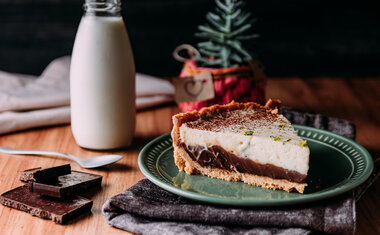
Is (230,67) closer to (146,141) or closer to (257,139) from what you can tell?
(146,141)

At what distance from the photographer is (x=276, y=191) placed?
121 cm

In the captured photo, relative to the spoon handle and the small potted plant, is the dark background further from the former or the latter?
the spoon handle

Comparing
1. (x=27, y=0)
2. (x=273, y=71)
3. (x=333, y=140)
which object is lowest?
(x=273, y=71)

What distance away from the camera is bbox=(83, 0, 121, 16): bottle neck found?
56.4 inches

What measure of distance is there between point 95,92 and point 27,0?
55.1 inches

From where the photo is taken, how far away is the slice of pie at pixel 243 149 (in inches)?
47.6

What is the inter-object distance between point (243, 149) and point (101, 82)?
49 centimetres

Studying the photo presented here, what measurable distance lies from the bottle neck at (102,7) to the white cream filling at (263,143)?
426 millimetres

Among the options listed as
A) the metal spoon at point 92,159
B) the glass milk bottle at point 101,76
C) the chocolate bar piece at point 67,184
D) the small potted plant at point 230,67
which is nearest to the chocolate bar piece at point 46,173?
the chocolate bar piece at point 67,184

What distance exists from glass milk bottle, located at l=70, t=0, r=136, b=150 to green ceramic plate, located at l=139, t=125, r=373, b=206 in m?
0.17

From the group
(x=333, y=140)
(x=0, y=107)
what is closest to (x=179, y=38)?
(x=0, y=107)

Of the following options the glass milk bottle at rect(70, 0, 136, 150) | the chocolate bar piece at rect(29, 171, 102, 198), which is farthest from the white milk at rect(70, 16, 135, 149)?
the chocolate bar piece at rect(29, 171, 102, 198)

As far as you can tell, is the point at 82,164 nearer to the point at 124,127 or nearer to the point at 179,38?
the point at 124,127

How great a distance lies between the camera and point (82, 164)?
1.38 meters
